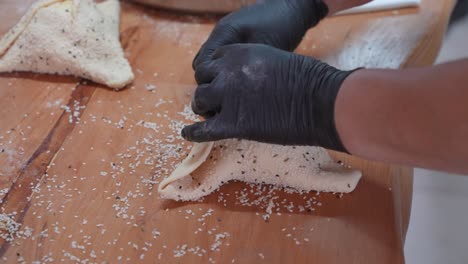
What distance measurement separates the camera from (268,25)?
107cm

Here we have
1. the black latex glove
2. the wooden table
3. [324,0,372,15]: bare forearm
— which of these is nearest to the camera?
the wooden table

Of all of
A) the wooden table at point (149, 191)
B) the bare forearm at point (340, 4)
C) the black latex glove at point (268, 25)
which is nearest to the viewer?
the wooden table at point (149, 191)

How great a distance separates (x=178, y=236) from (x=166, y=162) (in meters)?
0.17

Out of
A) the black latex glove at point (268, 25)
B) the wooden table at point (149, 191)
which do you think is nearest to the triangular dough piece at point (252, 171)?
the wooden table at point (149, 191)

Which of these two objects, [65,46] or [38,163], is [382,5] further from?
[38,163]

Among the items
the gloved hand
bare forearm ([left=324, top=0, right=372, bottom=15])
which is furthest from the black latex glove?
the gloved hand

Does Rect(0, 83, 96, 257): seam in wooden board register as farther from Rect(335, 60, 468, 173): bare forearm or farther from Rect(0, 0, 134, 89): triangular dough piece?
Rect(335, 60, 468, 173): bare forearm

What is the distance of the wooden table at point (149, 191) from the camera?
813 mm

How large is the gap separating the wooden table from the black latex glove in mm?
99

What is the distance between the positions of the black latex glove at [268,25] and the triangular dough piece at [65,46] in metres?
0.23

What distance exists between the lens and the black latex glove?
103cm

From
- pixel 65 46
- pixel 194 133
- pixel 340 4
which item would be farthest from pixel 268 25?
pixel 65 46

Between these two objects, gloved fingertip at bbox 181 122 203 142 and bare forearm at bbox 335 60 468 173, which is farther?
gloved fingertip at bbox 181 122 203 142

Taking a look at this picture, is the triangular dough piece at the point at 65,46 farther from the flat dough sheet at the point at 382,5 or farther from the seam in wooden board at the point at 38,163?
the flat dough sheet at the point at 382,5
